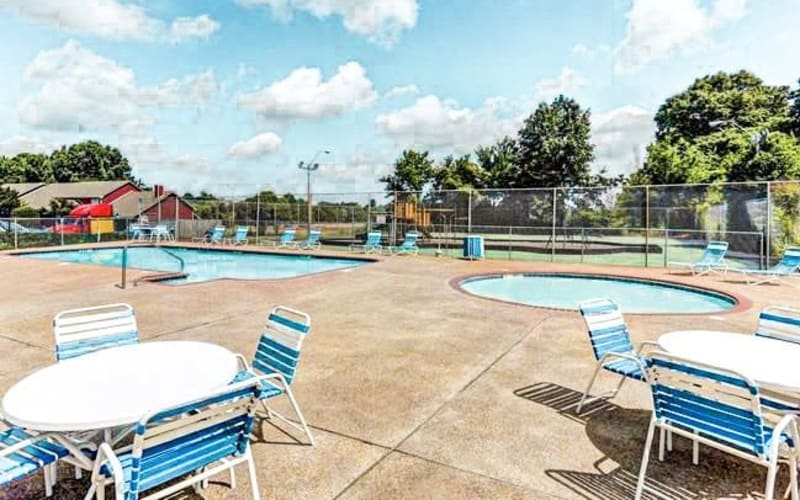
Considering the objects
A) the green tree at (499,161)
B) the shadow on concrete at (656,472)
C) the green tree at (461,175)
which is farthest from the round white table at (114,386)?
the green tree at (499,161)

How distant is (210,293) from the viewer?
7.88m

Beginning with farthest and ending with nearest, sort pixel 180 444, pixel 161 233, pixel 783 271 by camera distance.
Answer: pixel 161 233, pixel 783 271, pixel 180 444

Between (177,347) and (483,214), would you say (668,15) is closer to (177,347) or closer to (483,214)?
(483,214)

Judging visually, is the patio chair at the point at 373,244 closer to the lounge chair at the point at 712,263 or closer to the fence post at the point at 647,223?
the fence post at the point at 647,223

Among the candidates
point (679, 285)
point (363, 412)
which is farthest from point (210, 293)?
point (679, 285)

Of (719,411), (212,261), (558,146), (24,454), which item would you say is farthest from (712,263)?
(558,146)

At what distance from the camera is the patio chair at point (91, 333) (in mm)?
2902

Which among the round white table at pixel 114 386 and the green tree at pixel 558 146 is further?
the green tree at pixel 558 146

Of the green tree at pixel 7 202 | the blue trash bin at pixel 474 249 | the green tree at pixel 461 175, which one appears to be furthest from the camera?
the green tree at pixel 461 175

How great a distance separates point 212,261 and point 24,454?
48.3 feet

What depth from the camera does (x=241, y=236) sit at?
19062 mm

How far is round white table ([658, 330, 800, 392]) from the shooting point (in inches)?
94.3

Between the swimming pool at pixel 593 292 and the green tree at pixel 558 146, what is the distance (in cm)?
1531

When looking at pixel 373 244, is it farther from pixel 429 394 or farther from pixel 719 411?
pixel 719 411
